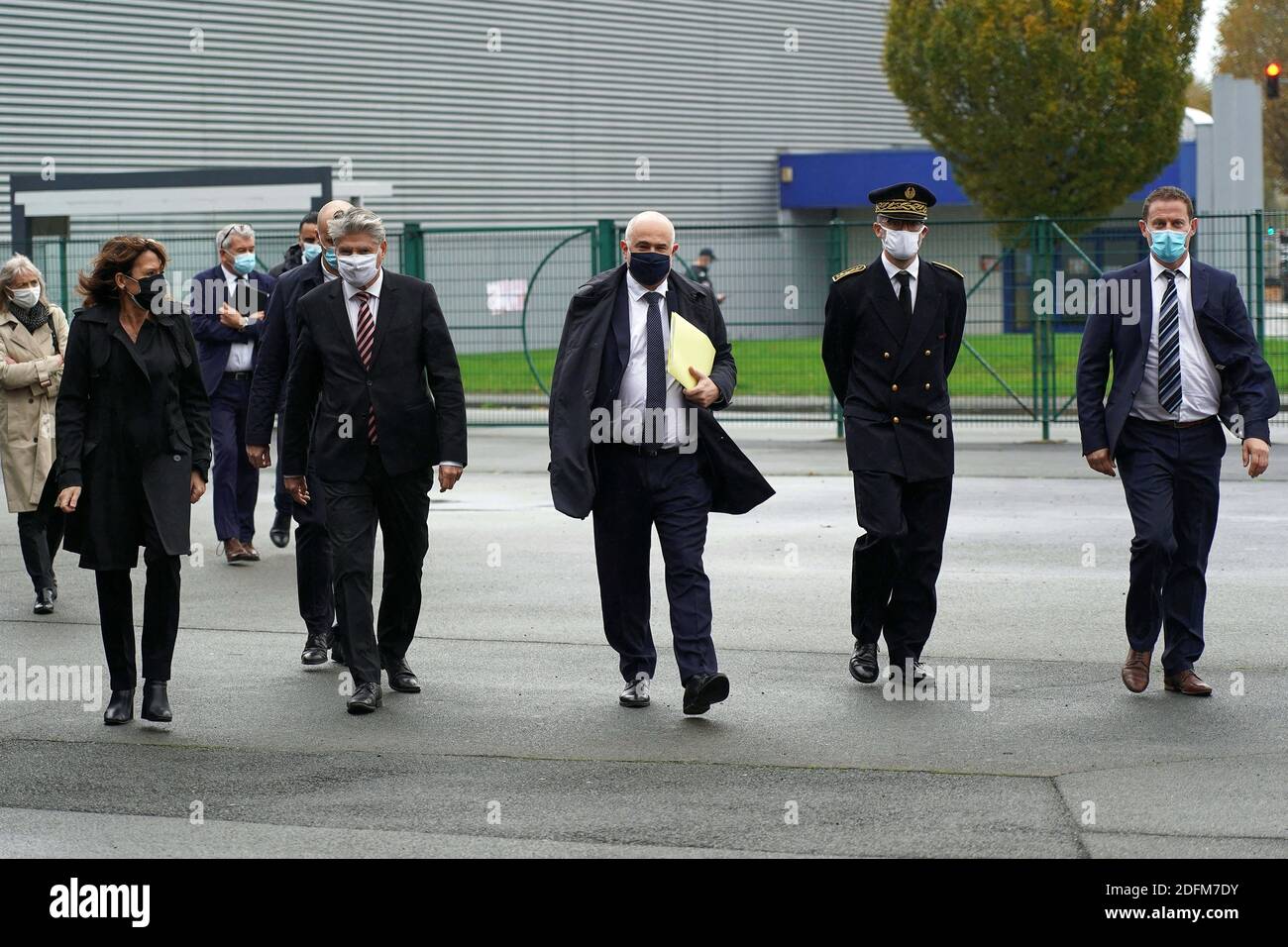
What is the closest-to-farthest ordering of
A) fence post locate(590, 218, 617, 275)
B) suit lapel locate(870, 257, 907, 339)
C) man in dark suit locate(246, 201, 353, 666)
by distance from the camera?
suit lapel locate(870, 257, 907, 339)
man in dark suit locate(246, 201, 353, 666)
fence post locate(590, 218, 617, 275)

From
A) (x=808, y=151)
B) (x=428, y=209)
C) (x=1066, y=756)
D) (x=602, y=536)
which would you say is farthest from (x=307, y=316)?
(x=808, y=151)

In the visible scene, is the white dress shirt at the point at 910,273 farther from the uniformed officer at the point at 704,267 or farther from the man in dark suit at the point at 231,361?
the uniformed officer at the point at 704,267

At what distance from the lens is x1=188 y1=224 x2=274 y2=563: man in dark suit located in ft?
37.0

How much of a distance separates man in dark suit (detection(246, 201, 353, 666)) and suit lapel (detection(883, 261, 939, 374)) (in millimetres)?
2429

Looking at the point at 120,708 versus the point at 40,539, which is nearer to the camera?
the point at 120,708

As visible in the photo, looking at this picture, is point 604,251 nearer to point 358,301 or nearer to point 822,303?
point 822,303

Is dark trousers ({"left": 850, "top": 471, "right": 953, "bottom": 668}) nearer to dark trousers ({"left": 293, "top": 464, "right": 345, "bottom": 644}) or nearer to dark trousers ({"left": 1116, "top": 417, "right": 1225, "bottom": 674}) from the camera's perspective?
dark trousers ({"left": 1116, "top": 417, "right": 1225, "bottom": 674})

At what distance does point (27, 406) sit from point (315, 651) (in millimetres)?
2937

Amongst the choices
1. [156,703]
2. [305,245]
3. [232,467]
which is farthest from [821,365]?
[156,703]

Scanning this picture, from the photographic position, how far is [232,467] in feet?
37.3

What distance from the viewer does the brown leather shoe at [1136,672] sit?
7445 mm

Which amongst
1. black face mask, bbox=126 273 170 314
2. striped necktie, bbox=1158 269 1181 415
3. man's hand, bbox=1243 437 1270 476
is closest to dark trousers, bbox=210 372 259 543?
black face mask, bbox=126 273 170 314

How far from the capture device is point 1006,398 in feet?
66.5
